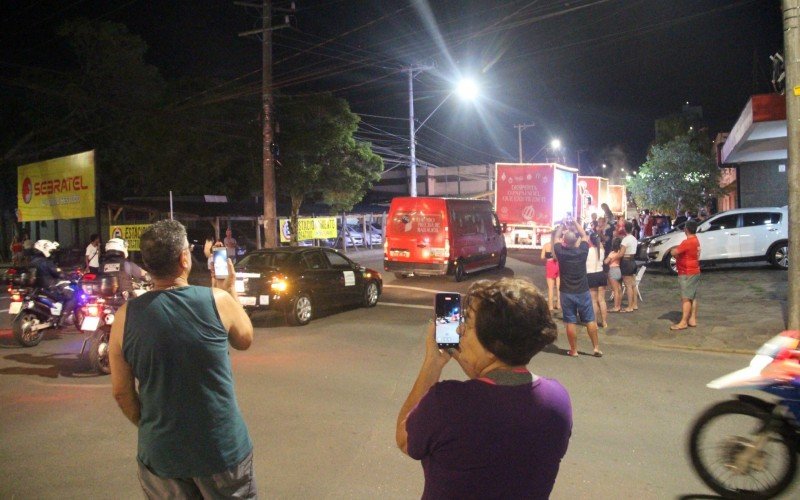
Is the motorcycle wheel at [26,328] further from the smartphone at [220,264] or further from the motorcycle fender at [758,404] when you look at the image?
the motorcycle fender at [758,404]

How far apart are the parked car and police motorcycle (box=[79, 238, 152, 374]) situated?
49.5ft

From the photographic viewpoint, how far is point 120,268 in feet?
28.5

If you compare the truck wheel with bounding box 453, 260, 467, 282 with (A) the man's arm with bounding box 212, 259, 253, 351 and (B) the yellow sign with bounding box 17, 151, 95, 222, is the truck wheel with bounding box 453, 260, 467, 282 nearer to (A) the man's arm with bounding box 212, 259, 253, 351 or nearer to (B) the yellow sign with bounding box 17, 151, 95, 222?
(B) the yellow sign with bounding box 17, 151, 95, 222

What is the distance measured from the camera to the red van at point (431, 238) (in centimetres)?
1753

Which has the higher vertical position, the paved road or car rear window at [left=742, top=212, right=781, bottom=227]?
car rear window at [left=742, top=212, right=781, bottom=227]

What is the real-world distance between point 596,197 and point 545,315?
99.0 ft

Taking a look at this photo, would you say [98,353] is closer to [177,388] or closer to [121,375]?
[121,375]

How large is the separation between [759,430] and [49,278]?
9733 millimetres

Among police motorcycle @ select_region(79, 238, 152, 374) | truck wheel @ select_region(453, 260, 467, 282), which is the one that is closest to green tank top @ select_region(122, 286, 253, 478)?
police motorcycle @ select_region(79, 238, 152, 374)

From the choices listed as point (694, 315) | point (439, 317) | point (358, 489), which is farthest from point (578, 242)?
point (439, 317)

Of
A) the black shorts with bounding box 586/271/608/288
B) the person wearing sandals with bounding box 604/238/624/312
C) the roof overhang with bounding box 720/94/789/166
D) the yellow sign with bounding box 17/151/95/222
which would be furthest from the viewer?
the yellow sign with bounding box 17/151/95/222

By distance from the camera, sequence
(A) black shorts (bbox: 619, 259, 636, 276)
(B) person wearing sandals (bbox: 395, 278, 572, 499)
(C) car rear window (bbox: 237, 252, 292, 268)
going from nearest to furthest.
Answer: (B) person wearing sandals (bbox: 395, 278, 572, 499)
(A) black shorts (bbox: 619, 259, 636, 276)
(C) car rear window (bbox: 237, 252, 292, 268)

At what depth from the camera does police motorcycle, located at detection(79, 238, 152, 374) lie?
26.1 feet

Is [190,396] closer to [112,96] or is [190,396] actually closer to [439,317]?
[439,317]
